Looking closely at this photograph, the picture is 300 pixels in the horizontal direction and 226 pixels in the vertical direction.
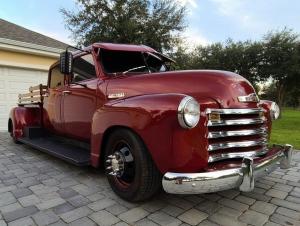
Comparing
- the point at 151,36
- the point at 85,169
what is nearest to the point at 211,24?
the point at 151,36

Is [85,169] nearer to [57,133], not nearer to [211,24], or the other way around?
[57,133]

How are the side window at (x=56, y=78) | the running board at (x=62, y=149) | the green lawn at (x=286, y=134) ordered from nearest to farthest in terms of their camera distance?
the running board at (x=62, y=149) < the side window at (x=56, y=78) < the green lawn at (x=286, y=134)

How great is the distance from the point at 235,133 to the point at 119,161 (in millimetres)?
1324

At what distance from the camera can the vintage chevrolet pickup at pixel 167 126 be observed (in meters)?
2.57

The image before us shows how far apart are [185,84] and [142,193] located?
4.20 ft

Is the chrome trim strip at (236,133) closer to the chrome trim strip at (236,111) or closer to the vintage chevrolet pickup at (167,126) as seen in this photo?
the vintage chevrolet pickup at (167,126)

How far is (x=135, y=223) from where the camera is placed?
273 centimetres

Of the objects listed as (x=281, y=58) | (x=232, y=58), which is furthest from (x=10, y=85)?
(x=281, y=58)

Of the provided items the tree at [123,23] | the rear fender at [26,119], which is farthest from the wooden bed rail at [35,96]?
the tree at [123,23]

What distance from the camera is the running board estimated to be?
390cm

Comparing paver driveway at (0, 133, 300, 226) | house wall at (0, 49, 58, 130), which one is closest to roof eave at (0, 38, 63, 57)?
house wall at (0, 49, 58, 130)

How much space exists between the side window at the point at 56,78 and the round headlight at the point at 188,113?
333cm

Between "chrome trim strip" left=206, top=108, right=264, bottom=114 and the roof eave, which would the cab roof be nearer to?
"chrome trim strip" left=206, top=108, right=264, bottom=114

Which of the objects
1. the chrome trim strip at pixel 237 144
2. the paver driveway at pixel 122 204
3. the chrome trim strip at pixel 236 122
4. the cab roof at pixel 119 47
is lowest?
the paver driveway at pixel 122 204
